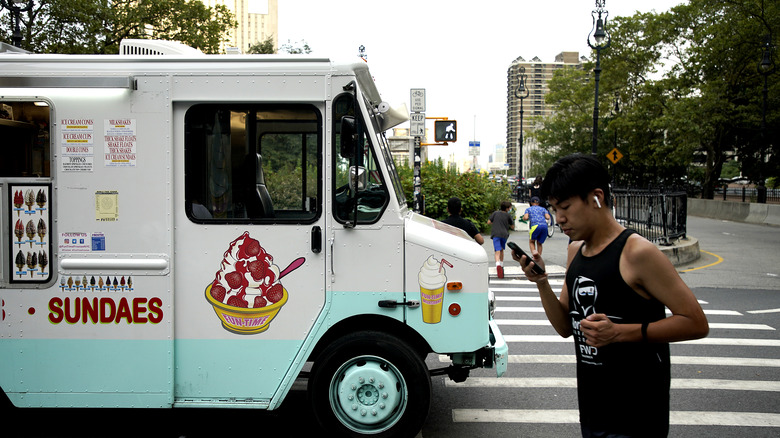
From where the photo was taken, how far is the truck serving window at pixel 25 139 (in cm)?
463

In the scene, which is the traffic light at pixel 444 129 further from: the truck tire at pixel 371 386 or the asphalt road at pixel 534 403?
the truck tire at pixel 371 386

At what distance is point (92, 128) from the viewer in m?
4.62

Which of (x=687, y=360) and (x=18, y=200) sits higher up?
(x=18, y=200)

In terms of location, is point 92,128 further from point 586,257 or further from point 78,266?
point 586,257

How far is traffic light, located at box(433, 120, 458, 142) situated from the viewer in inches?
583

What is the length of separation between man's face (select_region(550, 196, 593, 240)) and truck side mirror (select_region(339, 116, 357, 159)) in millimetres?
2015

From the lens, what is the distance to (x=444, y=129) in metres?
14.9

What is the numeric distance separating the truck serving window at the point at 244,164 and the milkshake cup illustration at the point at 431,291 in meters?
0.92

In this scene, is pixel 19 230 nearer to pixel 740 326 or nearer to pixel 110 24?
pixel 740 326

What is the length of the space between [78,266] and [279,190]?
1.57m

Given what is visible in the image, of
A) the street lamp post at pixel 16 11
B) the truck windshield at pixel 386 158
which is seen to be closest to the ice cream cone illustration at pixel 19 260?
the truck windshield at pixel 386 158

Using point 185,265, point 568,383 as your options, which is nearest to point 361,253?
point 185,265

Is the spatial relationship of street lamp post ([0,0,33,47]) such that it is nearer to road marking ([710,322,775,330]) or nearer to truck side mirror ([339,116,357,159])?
truck side mirror ([339,116,357,159])

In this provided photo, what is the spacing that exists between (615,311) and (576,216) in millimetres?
435
